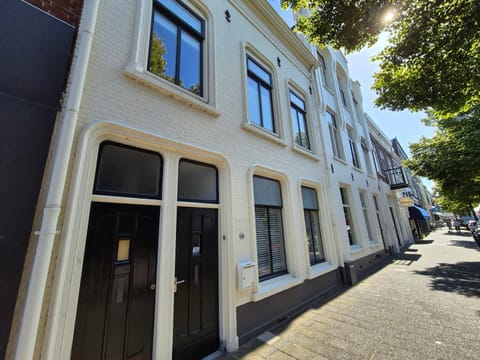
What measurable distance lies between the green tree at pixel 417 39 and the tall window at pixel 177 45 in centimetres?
266

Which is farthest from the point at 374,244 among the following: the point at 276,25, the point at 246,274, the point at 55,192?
the point at 55,192

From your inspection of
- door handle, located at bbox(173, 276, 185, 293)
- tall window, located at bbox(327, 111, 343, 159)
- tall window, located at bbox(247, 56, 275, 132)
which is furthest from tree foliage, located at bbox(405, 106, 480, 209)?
door handle, located at bbox(173, 276, 185, 293)

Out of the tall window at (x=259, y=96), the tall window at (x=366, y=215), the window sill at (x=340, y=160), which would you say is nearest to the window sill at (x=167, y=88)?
the tall window at (x=259, y=96)

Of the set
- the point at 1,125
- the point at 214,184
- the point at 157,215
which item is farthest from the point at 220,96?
the point at 1,125

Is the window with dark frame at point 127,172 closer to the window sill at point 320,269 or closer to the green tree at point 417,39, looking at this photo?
the window sill at point 320,269

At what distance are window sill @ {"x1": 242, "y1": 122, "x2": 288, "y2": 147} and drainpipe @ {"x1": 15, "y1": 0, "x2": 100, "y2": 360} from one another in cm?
293

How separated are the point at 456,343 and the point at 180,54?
22.4ft

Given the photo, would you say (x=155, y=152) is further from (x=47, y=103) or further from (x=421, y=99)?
(x=421, y=99)

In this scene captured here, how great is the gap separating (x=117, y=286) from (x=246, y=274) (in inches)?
78.2

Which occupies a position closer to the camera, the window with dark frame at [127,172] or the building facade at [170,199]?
the building facade at [170,199]

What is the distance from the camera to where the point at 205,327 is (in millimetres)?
3004

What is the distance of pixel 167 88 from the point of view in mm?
3209

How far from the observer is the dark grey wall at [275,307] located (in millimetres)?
3373

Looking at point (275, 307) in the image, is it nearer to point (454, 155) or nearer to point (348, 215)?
point (348, 215)
